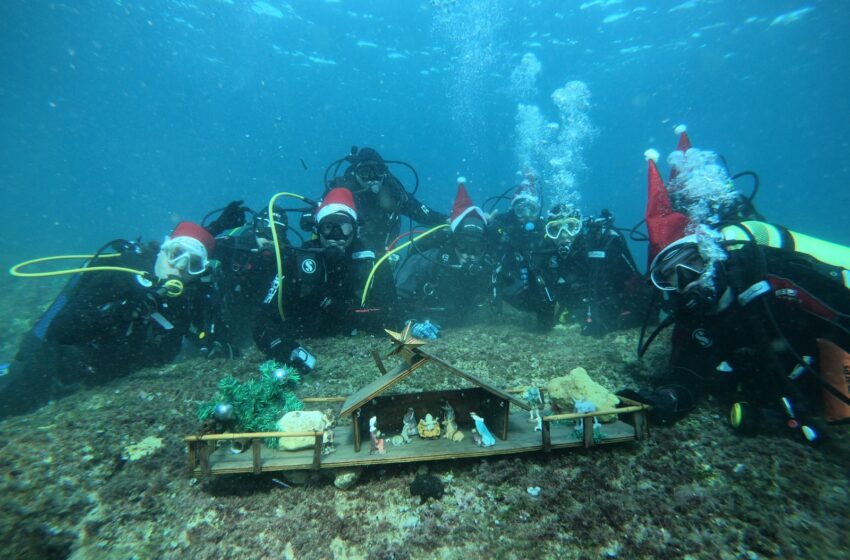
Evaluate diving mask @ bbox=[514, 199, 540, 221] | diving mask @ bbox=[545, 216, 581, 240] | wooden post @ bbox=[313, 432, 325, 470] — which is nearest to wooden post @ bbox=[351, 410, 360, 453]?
wooden post @ bbox=[313, 432, 325, 470]

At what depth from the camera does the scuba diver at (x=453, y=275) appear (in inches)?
312

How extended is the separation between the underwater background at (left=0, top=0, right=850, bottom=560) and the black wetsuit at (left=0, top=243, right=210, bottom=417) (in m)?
0.65

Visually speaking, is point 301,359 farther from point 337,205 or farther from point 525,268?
point 525,268

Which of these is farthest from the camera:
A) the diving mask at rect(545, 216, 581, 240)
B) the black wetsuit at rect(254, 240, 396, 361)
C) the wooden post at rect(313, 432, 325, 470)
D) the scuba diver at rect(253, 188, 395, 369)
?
the diving mask at rect(545, 216, 581, 240)

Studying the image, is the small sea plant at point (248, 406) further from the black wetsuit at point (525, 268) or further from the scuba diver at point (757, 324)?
the black wetsuit at point (525, 268)

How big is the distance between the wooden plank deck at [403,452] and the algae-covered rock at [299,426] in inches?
2.9

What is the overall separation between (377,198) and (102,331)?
6.50 m

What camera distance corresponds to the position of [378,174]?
946 centimetres

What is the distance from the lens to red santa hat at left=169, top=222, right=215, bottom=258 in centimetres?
583

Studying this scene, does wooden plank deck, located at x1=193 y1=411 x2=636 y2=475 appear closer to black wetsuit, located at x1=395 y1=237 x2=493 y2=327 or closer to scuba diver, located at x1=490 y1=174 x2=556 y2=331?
scuba diver, located at x1=490 y1=174 x2=556 y2=331

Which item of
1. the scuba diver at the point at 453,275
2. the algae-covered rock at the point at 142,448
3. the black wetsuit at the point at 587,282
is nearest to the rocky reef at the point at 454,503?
the algae-covered rock at the point at 142,448

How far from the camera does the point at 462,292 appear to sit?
8.97 m

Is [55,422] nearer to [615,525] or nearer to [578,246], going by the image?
[615,525]

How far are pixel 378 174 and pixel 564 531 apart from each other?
28.5 feet
